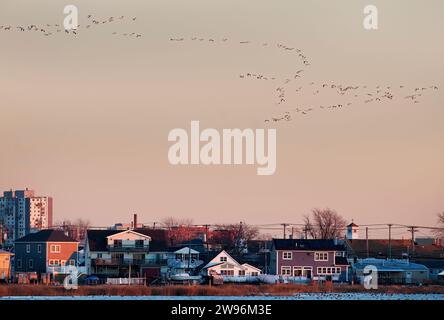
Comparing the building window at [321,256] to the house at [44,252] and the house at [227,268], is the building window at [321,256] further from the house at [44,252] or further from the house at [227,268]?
the house at [44,252]

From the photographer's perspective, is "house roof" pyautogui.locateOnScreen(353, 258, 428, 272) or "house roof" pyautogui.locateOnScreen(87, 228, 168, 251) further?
"house roof" pyautogui.locateOnScreen(87, 228, 168, 251)

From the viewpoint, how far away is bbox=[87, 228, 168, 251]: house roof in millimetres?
102750

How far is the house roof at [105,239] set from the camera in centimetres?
10275

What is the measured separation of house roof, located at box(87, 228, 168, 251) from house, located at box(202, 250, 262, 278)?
14.2 feet

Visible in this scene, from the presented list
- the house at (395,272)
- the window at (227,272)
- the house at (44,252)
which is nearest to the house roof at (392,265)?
the house at (395,272)

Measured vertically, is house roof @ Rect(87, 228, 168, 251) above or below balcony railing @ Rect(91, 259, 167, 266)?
above

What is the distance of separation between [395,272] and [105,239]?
2357cm

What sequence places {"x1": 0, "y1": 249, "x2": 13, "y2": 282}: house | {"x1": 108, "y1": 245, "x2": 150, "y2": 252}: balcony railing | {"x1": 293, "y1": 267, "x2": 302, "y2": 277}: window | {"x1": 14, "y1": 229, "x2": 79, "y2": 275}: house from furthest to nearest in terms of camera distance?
{"x1": 14, "y1": 229, "x2": 79, "y2": 275}: house, {"x1": 293, "y1": 267, "x2": 302, "y2": 277}: window, {"x1": 108, "y1": 245, "x2": 150, "y2": 252}: balcony railing, {"x1": 0, "y1": 249, "x2": 13, "y2": 282}: house

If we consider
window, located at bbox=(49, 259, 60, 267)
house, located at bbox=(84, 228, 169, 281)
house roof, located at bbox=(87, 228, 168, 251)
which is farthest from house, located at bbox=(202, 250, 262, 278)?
window, located at bbox=(49, 259, 60, 267)

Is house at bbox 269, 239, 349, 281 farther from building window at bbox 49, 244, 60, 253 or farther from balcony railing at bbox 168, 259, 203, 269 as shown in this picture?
building window at bbox 49, 244, 60, 253

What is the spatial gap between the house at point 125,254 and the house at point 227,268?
3714mm
